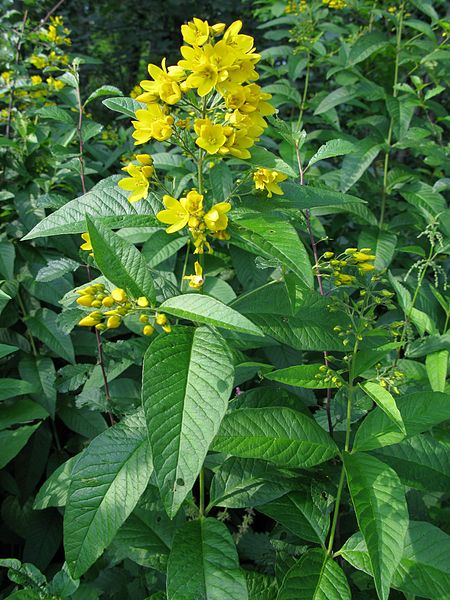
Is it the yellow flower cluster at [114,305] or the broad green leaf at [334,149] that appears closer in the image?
the yellow flower cluster at [114,305]

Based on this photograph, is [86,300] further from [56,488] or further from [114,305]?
[56,488]

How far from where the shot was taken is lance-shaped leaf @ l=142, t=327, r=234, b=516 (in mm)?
905

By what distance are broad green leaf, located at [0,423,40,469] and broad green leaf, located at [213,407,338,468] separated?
0.85 meters

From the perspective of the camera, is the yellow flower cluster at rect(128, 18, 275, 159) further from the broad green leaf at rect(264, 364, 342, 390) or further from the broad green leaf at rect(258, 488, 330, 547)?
the broad green leaf at rect(258, 488, 330, 547)

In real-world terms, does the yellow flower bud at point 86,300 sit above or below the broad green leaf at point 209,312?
below

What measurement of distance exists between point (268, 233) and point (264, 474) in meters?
0.56

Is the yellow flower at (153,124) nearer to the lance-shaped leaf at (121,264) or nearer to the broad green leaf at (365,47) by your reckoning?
the lance-shaped leaf at (121,264)

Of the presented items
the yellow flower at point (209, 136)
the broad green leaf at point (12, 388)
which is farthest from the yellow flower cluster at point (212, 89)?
the broad green leaf at point (12, 388)

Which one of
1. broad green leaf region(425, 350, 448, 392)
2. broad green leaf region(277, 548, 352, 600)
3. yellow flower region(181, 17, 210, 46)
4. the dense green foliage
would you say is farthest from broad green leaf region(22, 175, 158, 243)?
broad green leaf region(425, 350, 448, 392)

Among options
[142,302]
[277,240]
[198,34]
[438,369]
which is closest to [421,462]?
[438,369]

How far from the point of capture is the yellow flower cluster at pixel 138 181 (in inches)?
47.6

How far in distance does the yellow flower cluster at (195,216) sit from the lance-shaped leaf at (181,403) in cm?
23

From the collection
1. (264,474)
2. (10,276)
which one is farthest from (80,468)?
(10,276)

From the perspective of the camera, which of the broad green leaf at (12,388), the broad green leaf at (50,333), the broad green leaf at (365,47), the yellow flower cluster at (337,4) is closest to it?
the broad green leaf at (12,388)
